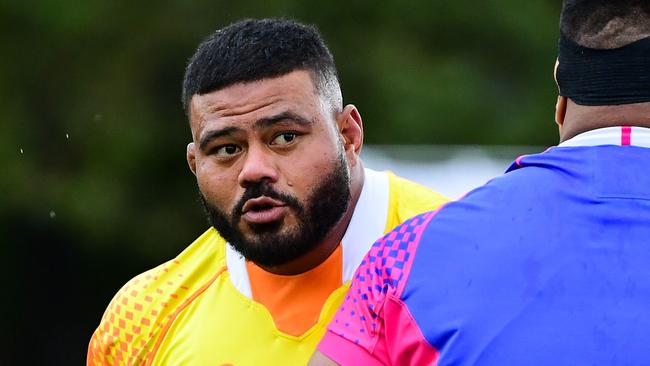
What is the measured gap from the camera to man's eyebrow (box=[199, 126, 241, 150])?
143 inches

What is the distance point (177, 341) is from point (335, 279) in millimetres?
486

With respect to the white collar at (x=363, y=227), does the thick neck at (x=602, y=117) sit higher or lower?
higher

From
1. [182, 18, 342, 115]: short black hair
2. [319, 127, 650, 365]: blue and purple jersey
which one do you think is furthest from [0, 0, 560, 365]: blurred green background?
[319, 127, 650, 365]: blue and purple jersey

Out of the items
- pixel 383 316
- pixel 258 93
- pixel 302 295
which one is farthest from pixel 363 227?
pixel 383 316

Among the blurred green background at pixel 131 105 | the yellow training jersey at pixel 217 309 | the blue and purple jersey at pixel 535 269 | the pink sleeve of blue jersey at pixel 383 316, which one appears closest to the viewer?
the blue and purple jersey at pixel 535 269

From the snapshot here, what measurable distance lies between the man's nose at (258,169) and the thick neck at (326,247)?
0.30 meters

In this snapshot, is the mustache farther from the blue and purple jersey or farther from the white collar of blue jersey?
the white collar of blue jersey

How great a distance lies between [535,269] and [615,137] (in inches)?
13.7

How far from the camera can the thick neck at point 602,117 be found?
2869 mm

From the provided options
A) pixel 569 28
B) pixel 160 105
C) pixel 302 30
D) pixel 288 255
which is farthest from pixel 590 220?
pixel 160 105

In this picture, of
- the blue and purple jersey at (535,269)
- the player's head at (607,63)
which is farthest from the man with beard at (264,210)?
the player's head at (607,63)

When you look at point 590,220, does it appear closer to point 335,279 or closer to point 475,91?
point 335,279

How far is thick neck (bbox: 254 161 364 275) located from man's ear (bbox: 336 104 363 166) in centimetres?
5

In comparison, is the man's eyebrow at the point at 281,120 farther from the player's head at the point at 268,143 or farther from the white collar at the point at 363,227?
the white collar at the point at 363,227
